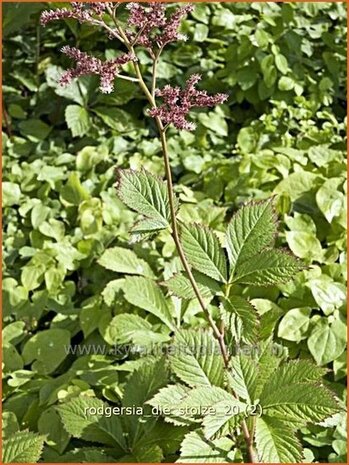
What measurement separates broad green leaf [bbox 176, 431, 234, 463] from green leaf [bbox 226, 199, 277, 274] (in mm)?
348

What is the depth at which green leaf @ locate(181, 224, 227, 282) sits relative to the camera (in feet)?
4.48

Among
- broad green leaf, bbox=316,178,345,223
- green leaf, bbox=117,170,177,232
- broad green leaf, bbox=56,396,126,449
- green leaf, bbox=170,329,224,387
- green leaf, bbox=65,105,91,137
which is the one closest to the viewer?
green leaf, bbox=117,170,177,232

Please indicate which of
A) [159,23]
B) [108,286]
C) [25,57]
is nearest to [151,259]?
[108,286]

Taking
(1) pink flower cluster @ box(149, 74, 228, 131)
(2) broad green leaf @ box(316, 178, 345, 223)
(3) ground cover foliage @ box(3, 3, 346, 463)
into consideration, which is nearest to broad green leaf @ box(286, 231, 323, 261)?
(3) ground cover foliage @ box(3, 3, 346, 463)

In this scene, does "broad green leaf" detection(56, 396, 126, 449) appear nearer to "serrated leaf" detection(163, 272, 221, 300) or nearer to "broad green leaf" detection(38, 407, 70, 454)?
"broad green leaf" detection(38, 407, 70, 454)

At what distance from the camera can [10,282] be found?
215cm

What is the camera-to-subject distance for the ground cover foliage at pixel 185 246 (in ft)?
4.49

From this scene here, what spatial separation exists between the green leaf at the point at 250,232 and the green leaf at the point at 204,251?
0.02 m

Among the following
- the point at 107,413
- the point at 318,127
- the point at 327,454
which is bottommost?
the point at 327,454

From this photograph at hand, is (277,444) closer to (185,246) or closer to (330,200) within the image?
(185,246)

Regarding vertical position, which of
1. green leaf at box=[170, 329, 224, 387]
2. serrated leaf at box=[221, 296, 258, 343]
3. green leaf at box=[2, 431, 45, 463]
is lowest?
green leaf at box=[2, 431, 45, 463]

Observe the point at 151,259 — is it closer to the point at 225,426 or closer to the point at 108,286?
the point at 108,286

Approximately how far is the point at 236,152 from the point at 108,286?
2.84 feet

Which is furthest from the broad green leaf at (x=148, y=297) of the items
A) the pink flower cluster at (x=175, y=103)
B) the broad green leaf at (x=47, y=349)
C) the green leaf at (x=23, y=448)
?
the pink flower cluster at (x=175, y=103)
